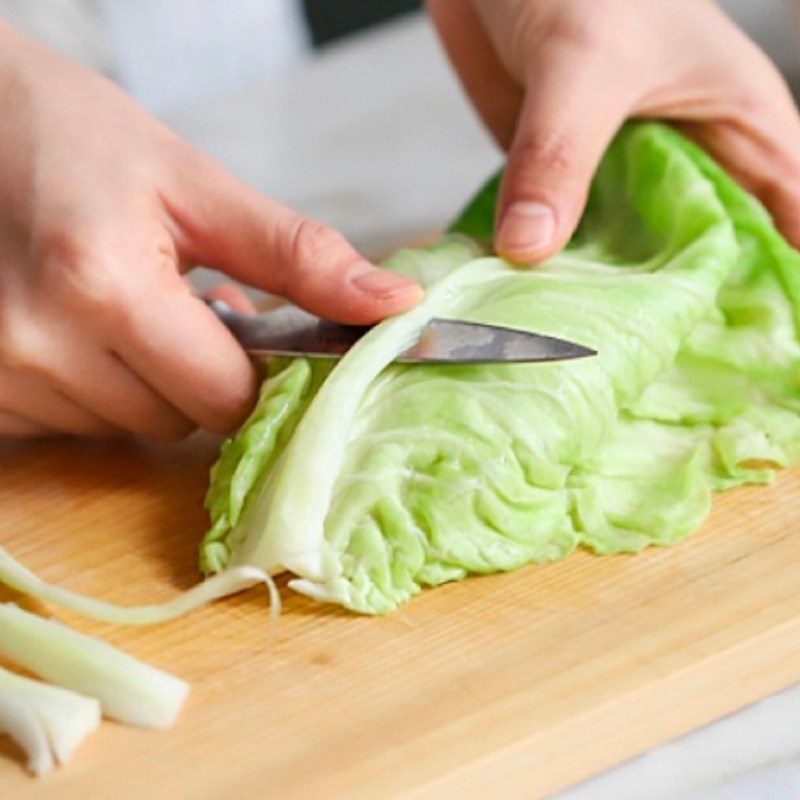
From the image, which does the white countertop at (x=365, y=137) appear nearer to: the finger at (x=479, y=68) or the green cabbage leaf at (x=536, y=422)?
the finger at (x=479, y=68)

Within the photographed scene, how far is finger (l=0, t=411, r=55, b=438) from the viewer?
7.97 ft

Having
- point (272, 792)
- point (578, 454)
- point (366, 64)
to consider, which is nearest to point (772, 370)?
point (578, 454)

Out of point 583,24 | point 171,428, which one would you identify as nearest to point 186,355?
point 171,428

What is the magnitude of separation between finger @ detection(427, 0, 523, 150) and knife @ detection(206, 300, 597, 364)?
1.03 metres

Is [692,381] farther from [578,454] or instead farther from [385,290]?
[385,290]

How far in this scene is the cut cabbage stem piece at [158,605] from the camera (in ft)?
6.23

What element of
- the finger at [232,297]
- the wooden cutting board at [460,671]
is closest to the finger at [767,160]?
the wooden cutting board at [460,671]

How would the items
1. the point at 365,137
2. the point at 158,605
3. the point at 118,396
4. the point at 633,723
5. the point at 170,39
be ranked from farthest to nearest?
the point at 170,39
the point at 365,137
the point at 118,396
the point at 158,605
the point at 633,723

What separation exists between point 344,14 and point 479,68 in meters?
4.05

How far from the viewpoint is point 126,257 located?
2117 millimetres

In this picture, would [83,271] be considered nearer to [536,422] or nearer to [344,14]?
[536,422]

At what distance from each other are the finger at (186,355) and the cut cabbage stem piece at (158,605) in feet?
1.22

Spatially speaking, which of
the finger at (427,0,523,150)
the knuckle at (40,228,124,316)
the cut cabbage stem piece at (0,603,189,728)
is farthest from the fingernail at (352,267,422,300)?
the finger at (427,0,523,150)

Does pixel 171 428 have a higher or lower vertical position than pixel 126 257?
lower
